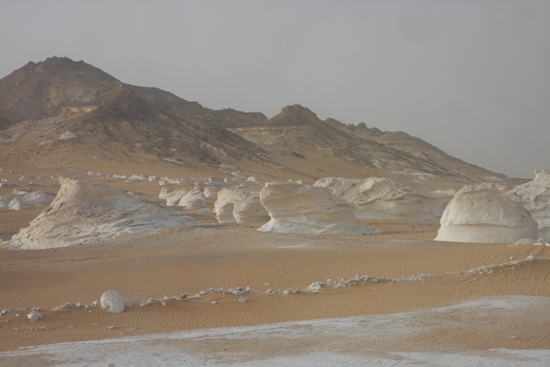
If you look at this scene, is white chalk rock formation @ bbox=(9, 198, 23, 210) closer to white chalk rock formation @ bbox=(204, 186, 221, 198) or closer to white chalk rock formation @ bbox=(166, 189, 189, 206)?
white chalk rock formation @ bbox=(166, 189, 189, 206)

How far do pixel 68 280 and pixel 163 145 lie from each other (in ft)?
138

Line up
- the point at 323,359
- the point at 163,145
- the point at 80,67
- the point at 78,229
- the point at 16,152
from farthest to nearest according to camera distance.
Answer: the point at 80,67, the point at 163,145, the point at 16,152, the point at 78,229, the point at 323,359

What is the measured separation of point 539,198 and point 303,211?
8.10 m

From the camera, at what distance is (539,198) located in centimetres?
1623

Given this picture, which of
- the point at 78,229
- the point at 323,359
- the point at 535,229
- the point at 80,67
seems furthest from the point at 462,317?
the point at 80,67

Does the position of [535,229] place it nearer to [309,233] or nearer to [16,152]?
[309,233]

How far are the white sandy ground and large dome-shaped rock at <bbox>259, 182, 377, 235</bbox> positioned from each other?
929 cm

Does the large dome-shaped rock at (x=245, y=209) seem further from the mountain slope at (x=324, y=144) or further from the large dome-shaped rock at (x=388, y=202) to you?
the mountain slope at (x=324, y=144)

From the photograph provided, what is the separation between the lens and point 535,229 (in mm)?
13461

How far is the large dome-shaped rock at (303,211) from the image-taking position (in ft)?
54.4

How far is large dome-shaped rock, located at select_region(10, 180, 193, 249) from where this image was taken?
15.3 metres

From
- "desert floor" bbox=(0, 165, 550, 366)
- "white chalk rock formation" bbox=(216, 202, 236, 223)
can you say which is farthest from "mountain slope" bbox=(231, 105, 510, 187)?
"desert floor" bbox=(0, 165, 550, 366)

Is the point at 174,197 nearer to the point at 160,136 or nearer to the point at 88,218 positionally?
the point at 88,218

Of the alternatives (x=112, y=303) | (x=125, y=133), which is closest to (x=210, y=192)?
(x=125, y=133)
